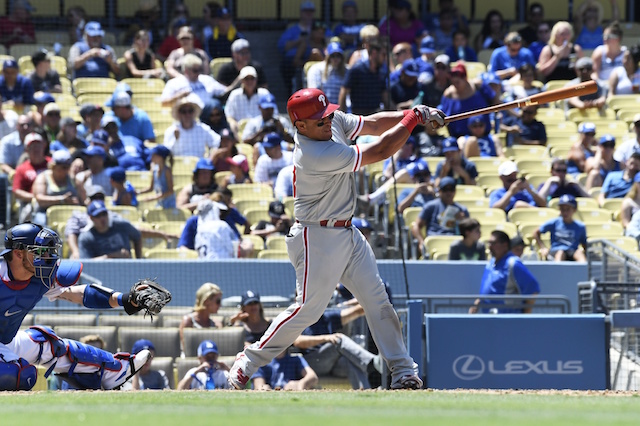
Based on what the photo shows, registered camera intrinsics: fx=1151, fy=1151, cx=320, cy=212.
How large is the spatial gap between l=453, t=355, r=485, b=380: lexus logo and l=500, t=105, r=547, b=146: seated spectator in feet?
15.9

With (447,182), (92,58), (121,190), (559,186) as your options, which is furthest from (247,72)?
→ (559,186)

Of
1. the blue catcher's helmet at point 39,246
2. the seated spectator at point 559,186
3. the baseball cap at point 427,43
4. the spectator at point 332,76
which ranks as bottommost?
the blue catcher's helmet at point 39,246

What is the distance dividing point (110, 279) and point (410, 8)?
24.9 feet

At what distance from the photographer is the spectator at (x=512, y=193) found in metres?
12.6

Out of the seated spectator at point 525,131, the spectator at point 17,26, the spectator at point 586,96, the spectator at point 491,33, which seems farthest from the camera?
the spectator at point 491,33

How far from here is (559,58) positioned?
15.8 m

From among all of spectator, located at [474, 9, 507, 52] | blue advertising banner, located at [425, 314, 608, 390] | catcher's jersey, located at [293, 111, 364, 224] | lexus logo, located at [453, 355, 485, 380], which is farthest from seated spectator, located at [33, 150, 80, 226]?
spectator, located at [474, 9, 507, 52]

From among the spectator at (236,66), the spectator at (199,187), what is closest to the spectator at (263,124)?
the spectator at (236,66)

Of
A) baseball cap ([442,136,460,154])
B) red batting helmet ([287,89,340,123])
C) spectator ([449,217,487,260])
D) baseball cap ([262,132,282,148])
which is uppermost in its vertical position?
baseball cap ([262,132,282,148])

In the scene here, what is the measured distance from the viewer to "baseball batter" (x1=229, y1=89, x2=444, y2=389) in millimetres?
6586

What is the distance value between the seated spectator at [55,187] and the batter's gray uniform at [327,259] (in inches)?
215

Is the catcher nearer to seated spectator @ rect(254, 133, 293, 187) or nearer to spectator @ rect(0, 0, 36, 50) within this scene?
seated spectator @ rect(254, 133, 293, 187)

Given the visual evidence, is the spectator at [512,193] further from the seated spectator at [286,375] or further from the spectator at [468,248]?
the seated spectator at [286,375]

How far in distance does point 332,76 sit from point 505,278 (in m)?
4.43
